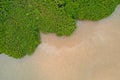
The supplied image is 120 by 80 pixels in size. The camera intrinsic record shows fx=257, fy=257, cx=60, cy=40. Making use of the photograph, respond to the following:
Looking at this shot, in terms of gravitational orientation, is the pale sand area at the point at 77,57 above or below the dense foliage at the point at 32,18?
below

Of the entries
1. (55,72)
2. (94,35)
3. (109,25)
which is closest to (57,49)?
(55,72)

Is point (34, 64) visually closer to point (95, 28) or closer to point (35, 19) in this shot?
point (35, 19)

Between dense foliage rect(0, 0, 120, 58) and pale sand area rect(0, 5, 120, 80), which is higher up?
dense foliage rect(0, 0, 120, 58)

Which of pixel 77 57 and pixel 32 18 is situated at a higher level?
pixel 32 18
